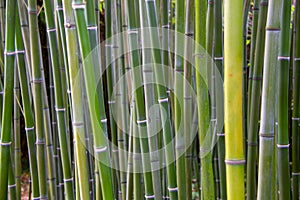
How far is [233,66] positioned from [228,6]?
0.08 meters

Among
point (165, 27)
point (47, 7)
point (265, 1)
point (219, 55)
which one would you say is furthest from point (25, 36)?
point (265, 1)

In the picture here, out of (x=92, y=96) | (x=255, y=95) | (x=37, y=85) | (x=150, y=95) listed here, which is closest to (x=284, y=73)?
(x=255, y=95)

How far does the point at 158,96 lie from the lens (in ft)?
3.25

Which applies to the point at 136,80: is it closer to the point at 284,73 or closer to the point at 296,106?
the point at 284,73

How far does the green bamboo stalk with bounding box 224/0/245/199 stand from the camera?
52cm

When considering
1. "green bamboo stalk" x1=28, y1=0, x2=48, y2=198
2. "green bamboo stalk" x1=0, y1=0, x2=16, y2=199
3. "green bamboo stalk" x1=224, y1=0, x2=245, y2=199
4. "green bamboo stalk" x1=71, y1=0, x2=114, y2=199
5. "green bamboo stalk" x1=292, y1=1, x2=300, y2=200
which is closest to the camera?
"green bamboo stalk" x1=224, y1=0, x2=245, y2=199

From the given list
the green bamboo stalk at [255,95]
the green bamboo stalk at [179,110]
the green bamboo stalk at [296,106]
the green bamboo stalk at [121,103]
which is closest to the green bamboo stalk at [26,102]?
the green bamboo stalk at [121,103]

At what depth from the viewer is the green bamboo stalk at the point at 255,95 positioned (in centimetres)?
94

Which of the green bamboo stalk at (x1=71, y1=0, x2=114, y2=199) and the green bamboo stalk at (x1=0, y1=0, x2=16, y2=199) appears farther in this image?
the green bamboo stalk at (x1=0, y1=0, x2=16, y2=199)

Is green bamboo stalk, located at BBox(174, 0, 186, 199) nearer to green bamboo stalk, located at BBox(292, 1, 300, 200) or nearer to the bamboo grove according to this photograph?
the bamboo grove

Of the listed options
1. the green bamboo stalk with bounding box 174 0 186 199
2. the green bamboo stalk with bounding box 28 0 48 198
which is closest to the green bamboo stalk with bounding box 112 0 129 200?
the green bamboo stalk with bounding box 28 0 48 198

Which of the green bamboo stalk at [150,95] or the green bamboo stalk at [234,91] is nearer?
the green bamboo stalk at [234,91]

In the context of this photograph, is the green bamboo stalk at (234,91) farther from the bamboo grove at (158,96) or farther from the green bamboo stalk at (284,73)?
the green bamboo stalk at (284,73)

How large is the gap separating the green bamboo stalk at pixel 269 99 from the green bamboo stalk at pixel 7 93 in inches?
22.7
